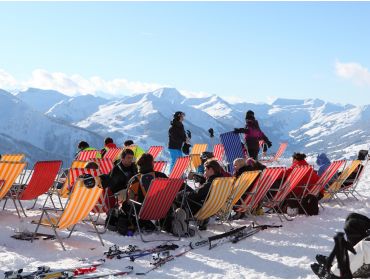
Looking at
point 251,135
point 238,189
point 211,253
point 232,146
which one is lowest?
point 211,253

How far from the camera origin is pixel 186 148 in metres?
12.5

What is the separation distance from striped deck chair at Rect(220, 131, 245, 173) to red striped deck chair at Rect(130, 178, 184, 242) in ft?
16.3

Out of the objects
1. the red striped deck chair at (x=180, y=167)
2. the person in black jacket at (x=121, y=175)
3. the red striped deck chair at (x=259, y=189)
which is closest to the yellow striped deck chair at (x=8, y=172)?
the person in black jacket at (x=121, y=175)

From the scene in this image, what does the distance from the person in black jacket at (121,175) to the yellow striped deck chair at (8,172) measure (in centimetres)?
114

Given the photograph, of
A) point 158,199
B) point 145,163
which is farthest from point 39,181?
point 158,199

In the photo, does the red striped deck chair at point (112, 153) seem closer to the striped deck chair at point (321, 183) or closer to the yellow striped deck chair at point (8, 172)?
the striped deck chair at point (321, 183)

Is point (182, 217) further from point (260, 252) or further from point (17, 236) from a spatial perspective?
point (17, 236)

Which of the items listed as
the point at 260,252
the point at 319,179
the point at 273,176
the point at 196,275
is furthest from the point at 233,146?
the point at 196,275

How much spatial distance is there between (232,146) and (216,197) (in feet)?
15.9

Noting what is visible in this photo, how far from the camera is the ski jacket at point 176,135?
12.2m

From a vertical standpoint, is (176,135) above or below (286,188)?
above

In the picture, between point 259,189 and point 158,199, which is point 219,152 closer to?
point 259,189

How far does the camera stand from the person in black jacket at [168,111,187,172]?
12.1m

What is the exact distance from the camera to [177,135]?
1226 cm
